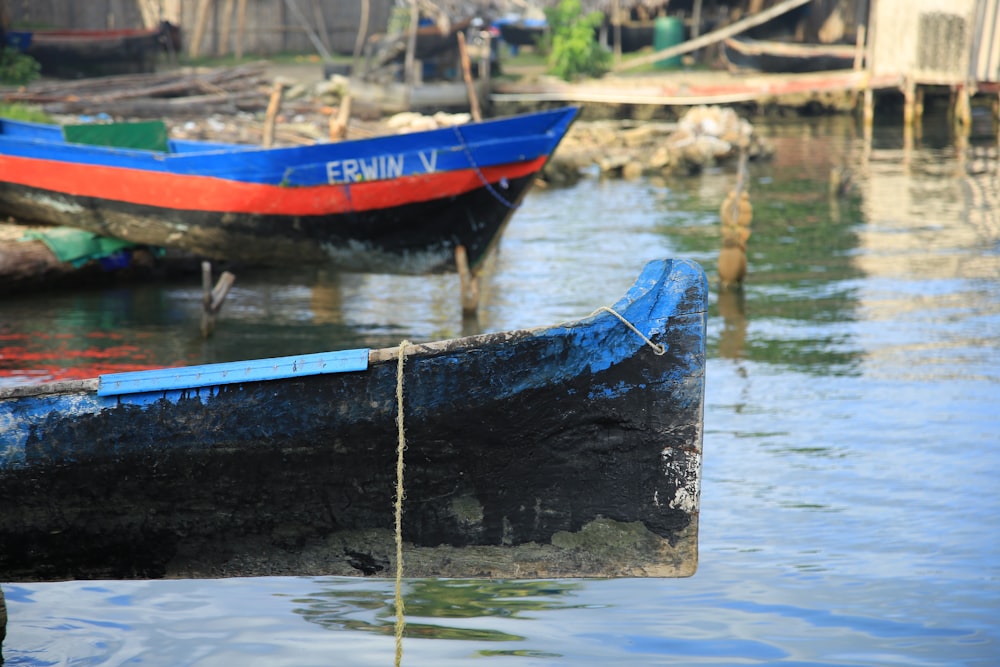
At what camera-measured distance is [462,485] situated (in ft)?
13.8

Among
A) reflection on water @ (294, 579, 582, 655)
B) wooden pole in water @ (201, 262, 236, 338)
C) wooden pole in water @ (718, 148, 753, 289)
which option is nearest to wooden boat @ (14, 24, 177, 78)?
wooden pole in water @ (201, 262, 236, 338)

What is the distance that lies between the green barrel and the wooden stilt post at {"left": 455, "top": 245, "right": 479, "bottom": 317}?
847 inches

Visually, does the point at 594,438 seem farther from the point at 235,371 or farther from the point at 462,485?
the point at 235,371

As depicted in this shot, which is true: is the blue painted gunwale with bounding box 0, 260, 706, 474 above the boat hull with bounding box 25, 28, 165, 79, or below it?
below

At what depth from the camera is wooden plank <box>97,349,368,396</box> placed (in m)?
4.00

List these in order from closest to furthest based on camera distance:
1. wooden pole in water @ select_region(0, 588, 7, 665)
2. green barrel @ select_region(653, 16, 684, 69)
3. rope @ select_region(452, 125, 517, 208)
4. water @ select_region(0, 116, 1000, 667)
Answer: wooden pole in water @ select_region(0, 588, 7, 665)
water @ select_region(0, 116, 1000, 667)
rope @ select_region(452, 125, 517, 208)
green barrel @ select_region(653, 16, 684, 69)

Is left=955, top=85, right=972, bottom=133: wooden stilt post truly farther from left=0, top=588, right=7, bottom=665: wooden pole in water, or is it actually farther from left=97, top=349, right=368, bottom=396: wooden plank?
left=0, top=588, right=7, bottom=665: wooden pole in water

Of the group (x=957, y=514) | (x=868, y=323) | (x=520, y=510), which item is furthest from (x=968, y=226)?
(x=520, y=510)

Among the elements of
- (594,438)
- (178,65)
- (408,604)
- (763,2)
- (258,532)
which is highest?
(763,2)

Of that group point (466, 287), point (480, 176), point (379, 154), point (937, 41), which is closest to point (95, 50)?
point (379, 154)

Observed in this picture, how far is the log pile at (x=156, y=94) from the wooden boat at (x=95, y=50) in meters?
1.18

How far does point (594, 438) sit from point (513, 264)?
8.49 metres

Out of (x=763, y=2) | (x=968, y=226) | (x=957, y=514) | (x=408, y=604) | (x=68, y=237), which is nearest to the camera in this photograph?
(x=408, y=604)

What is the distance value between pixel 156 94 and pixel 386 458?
19.0 m
